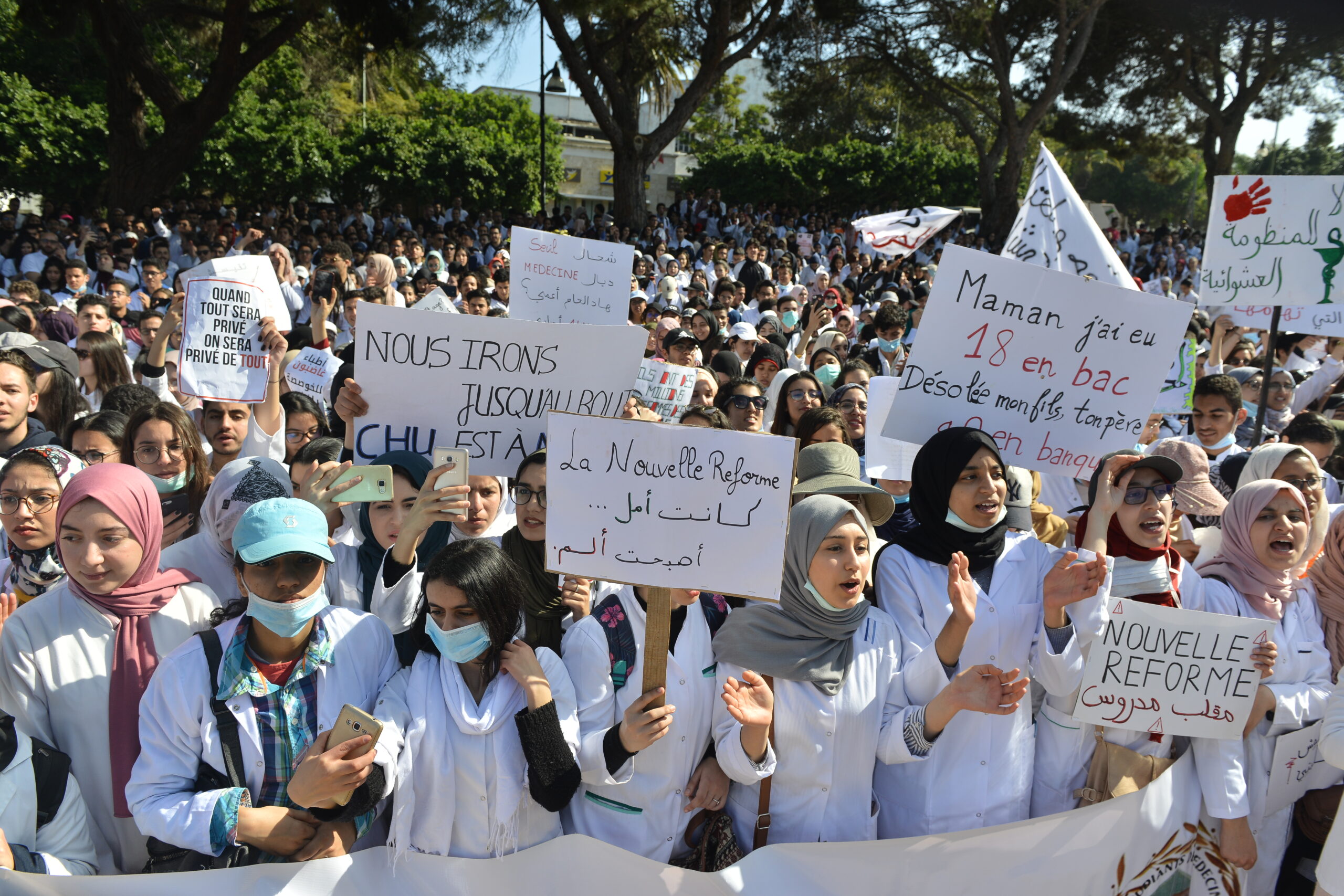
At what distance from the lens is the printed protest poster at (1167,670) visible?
283cm

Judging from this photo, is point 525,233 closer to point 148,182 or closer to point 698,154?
point 148,182

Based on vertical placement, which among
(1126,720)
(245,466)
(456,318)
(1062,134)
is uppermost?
(1062,134)

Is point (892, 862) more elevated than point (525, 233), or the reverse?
point (525, 233)

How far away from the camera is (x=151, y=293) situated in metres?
10.6

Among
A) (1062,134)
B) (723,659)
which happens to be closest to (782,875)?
(723,659)

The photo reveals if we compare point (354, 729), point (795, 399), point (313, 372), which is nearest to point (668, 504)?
point (354, 729)

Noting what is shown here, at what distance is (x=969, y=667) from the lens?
8.95 feet

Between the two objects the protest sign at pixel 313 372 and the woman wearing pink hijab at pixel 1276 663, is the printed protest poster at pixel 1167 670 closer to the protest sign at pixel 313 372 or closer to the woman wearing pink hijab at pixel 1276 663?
the woman wearing pink hijab at pixel 1276 663

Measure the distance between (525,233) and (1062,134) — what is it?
116 feet

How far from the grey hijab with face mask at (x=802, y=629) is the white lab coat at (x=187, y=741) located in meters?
1.07

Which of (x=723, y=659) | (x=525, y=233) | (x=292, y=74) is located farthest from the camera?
(x=292, y=74)

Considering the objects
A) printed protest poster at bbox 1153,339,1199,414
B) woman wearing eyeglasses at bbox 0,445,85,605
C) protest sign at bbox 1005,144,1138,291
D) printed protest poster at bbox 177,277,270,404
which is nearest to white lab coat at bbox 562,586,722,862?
woman wearing eyeglasses at bbox 0,445,85,605

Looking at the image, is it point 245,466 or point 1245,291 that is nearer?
point 245,466

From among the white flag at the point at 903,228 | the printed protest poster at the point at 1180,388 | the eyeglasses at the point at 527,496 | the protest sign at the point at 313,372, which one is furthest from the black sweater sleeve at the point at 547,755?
the white flag at the point at 903,228
